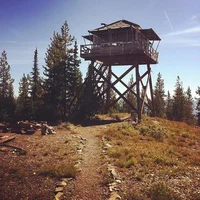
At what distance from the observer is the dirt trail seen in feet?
26.3

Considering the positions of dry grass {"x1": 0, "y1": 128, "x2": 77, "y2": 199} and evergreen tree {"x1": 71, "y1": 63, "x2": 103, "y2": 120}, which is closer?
dry grass {"x1": 0, "y1": 128, "x2": 77, "y2": 199}

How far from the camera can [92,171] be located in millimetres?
10164

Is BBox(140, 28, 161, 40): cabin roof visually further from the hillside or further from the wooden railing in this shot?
the hillside

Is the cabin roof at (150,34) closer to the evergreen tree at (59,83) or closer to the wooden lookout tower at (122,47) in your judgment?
the wooden lookout tower at (122,47)

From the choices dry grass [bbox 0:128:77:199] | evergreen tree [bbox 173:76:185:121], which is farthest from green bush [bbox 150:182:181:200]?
evergreen tree [bbox 173:76:185:121]

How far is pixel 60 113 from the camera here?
28391 millimetres

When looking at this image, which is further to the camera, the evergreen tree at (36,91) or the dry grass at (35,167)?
the evergreen tree at (36,91)

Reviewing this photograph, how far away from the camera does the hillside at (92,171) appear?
26.5 feet

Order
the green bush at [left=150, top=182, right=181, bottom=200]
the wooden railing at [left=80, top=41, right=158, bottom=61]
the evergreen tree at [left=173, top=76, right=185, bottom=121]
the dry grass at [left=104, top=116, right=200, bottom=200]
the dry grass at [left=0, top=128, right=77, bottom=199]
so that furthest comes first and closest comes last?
the evergreen tree at [left=173, top=76, right=185, bottom=121]
the wooden railing at [left=80, top=41, right=158, bottom=61]
the dry grass at [left=0, top=128, right=77, bottom=199]
the dry grass at [left=104, top=116, right=200, bottom=200]
the green bush at [left=150, top=182, right=181, bottom=200]

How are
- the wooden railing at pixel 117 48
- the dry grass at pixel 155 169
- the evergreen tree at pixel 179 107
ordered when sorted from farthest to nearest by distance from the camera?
the evergreen tree at pixel 179 107 → the wooden railing at pixel 117 48 → the dry grass at pixel 155 169

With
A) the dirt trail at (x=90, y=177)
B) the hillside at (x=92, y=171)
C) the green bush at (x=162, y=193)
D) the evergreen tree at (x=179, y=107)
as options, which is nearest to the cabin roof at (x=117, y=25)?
the hillside at (x=92, y=171)

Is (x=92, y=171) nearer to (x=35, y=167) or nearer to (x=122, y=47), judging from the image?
(x=35, y=167)

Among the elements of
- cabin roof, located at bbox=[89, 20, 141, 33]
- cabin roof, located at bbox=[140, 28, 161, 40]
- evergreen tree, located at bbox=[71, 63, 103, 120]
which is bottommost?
evergreen tree, located at bbox=[71, 63, 103, 120]

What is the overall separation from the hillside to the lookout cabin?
1177 centimetres
